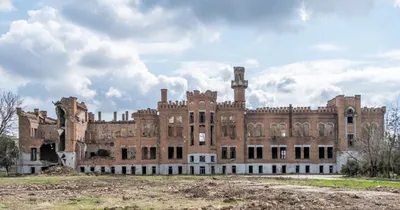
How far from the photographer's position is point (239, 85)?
94250mm

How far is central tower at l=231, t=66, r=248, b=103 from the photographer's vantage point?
9419cm

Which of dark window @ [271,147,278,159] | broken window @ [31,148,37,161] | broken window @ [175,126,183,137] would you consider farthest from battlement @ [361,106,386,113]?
broken window @ [31,148,37,161]

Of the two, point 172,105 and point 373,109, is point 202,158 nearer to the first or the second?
point 172,105

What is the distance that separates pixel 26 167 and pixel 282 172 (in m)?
39.4

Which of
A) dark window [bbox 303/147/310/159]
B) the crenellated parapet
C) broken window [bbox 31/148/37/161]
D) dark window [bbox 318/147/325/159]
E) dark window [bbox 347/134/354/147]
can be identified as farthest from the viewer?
broken window [bbox 31/148/37/161]

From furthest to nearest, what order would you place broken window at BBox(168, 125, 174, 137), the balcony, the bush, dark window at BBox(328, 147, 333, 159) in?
the balcony
broken window at BBox(168, 125, 174, 137)
dark window at BBox(328, 147, 333, 159)
the bush

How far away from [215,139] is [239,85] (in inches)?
434

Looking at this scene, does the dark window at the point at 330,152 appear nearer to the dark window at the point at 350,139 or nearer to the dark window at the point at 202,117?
the dark window at the point at 350,139

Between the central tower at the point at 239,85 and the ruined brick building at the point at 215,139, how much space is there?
1860mm

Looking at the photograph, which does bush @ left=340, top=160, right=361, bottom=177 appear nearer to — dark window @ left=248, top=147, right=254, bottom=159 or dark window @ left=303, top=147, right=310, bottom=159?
dark window @ left=303, top=147, right=310, bottom=159

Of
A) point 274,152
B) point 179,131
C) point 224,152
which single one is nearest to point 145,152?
point 179,131

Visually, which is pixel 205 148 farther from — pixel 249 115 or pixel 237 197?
pixel 237 197

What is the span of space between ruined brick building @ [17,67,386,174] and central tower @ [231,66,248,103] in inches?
73.2

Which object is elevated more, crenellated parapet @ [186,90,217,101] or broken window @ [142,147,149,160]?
crenellated parapet @ [186,90,217,101]
